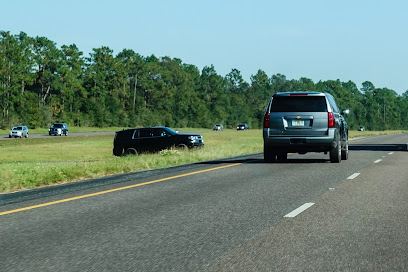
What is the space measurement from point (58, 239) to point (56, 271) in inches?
69.0

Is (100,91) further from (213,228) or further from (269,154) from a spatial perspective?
(213,228)

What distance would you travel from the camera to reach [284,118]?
69.7 feet

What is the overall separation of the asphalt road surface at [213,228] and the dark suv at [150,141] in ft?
53.7

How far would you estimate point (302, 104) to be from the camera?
2141cm

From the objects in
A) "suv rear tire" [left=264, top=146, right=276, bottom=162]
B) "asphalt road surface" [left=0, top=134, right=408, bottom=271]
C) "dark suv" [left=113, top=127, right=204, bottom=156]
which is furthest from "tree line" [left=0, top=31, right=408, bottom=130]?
"asphalt road surface" [left=0, top=134, right=408, bottom=271]

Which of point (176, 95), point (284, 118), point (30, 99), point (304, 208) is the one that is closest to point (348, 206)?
point (304, 208)

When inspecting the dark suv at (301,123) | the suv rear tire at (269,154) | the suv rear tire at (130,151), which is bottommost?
the suv rear tire at (130,151)

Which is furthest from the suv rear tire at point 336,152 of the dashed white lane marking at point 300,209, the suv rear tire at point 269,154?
the dashed white lane marking at point 300,209

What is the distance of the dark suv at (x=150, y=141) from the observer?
31.6m

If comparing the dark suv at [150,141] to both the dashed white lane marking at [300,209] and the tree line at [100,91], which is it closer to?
the dashed white lane marking at [300,209]

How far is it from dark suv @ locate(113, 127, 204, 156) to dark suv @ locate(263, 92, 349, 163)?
10374mm

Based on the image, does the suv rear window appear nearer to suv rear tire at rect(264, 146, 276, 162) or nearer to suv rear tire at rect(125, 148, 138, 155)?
suv rear tire at rect(264, 146, 276, 162)

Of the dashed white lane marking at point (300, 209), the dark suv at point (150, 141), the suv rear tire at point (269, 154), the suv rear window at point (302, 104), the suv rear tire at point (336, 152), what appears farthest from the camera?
the dark suv at point (150, 141)

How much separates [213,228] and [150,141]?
23.1 metres
